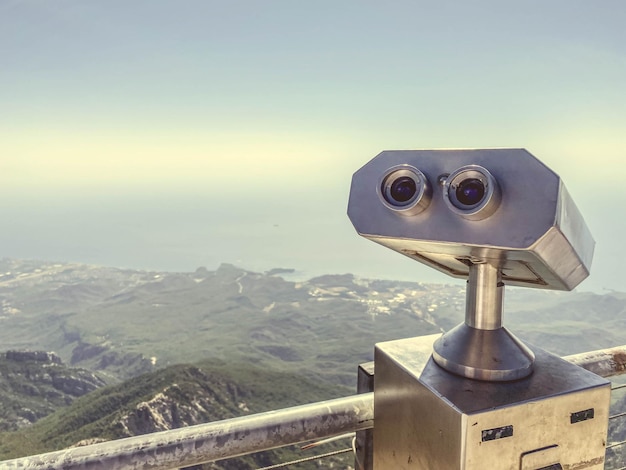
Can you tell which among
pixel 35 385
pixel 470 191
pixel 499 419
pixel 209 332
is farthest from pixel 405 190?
pixel 209 332

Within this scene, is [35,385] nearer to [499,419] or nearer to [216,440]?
[216,440]

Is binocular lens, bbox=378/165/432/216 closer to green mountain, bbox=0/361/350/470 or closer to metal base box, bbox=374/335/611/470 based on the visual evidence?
metal base box, bbox=374/335/611/470

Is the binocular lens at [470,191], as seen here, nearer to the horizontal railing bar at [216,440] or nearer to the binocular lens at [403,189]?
the binocular lens at [403,189]

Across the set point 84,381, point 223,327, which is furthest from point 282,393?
point 223,327

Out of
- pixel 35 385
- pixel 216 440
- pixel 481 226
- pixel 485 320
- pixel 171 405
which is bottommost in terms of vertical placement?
pixel 35 385

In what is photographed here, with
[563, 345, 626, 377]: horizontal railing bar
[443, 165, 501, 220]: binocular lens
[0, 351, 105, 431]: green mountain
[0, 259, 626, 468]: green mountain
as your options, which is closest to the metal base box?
[443, 165, 501, 220]: binocular lens
